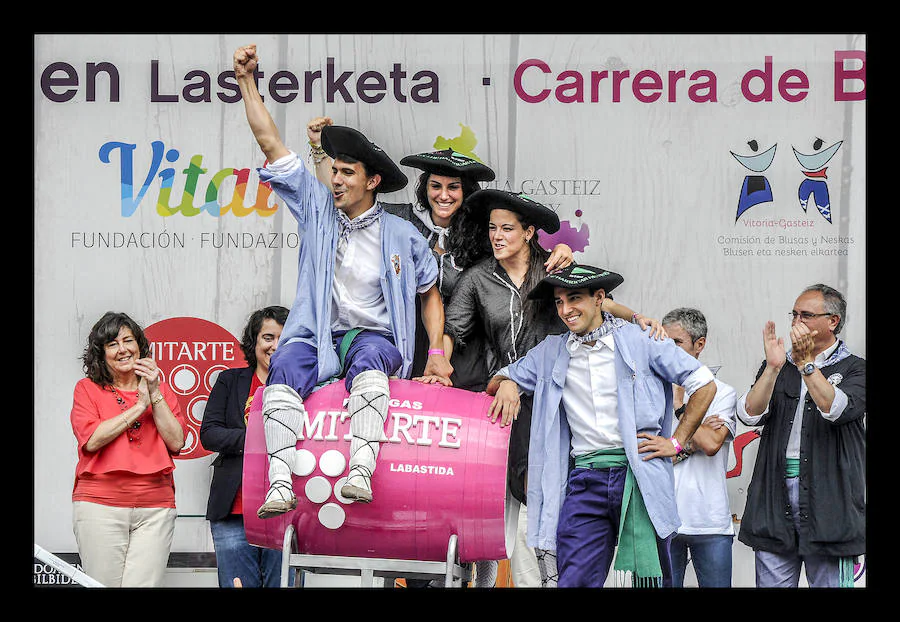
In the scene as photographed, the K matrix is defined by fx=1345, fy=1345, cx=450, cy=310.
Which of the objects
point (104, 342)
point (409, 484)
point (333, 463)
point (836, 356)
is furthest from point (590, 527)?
point (104, 342)

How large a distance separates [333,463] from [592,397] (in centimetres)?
130

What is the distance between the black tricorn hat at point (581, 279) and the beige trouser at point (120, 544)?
7.97 ft

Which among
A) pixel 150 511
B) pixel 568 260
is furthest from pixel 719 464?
pixel 150 511

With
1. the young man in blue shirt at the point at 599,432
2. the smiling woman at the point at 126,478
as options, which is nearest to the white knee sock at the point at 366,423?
the young man in blue shirt at the point at 599,432

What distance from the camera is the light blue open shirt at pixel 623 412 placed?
644 centimetres

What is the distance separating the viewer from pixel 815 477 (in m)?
7.07

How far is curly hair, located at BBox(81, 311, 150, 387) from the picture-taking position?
729 centimetres

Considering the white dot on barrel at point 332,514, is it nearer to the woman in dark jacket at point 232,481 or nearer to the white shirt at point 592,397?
the woman in dark jacket at point 232,481

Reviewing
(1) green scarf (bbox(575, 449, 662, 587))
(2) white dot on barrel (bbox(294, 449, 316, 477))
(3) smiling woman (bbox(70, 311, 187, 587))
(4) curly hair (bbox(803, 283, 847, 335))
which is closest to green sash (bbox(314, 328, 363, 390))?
(2) white dot on barrel (bbox(294, 449, 316, 477))

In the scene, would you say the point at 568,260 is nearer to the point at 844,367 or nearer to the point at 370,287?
the point at 370,287

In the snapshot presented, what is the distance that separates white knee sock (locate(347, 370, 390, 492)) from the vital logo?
5.86 feet

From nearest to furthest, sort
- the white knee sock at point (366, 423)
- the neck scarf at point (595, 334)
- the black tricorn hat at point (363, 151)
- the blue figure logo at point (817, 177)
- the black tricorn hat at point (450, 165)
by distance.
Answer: the white knee sock at point (366, 423)
the neck scarf at point (595, 334)
the black tricorn hat at point (363, 151)
the black tricorn hat at point (450, 165)
the blue figure logo at point (817, 177)

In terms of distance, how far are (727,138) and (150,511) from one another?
380cm

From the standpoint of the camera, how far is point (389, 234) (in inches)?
274
